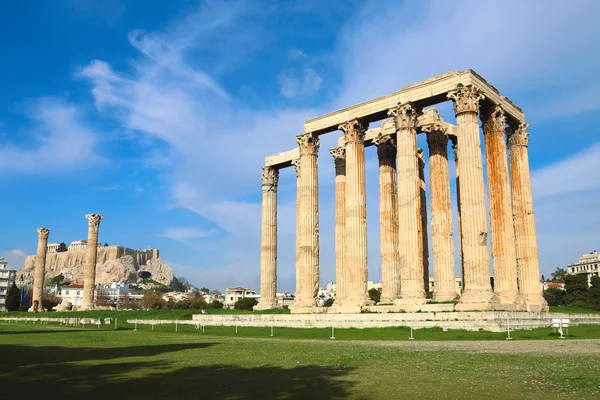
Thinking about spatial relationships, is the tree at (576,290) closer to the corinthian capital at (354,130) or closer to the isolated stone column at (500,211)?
the isolated stone column at (500,211)

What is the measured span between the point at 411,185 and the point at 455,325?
1033 cm

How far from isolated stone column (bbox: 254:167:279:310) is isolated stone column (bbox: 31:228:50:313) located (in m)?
49.2

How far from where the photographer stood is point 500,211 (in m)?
34.6

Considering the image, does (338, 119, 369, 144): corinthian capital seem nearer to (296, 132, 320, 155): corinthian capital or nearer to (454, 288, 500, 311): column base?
(296, 132, 320, 155): corinthian capital

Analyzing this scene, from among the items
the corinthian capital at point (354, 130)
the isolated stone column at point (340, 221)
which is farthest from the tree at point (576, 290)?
the corinthian capital at point (354, 130)

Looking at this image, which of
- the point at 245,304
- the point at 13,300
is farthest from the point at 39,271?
the point at 245,304

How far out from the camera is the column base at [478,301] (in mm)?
28875

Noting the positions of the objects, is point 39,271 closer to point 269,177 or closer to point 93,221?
point 93,221

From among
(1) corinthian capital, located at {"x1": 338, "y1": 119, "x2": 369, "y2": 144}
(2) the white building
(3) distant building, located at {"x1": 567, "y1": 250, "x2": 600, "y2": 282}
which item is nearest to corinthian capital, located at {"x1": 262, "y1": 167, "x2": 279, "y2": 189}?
(1) corinthian capital, located at {"x1": 338, "y1": 119, "x2": 369, "y2": 144}

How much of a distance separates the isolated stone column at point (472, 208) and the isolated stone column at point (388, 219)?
26.0ft

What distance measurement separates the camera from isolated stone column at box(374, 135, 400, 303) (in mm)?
38656

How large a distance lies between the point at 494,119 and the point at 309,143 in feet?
48.7

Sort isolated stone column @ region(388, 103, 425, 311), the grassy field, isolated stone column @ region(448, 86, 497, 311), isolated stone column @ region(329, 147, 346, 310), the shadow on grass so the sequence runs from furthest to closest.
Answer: isolated stone column @ region(329, 147, 346, 310), isolated stone column @ region(388, 103, 425, 311), isolated stone column @ region(448, 86, 497, 311), the grassy field, the shadow on grass

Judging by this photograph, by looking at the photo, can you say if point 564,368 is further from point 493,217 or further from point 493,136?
point 493,136
